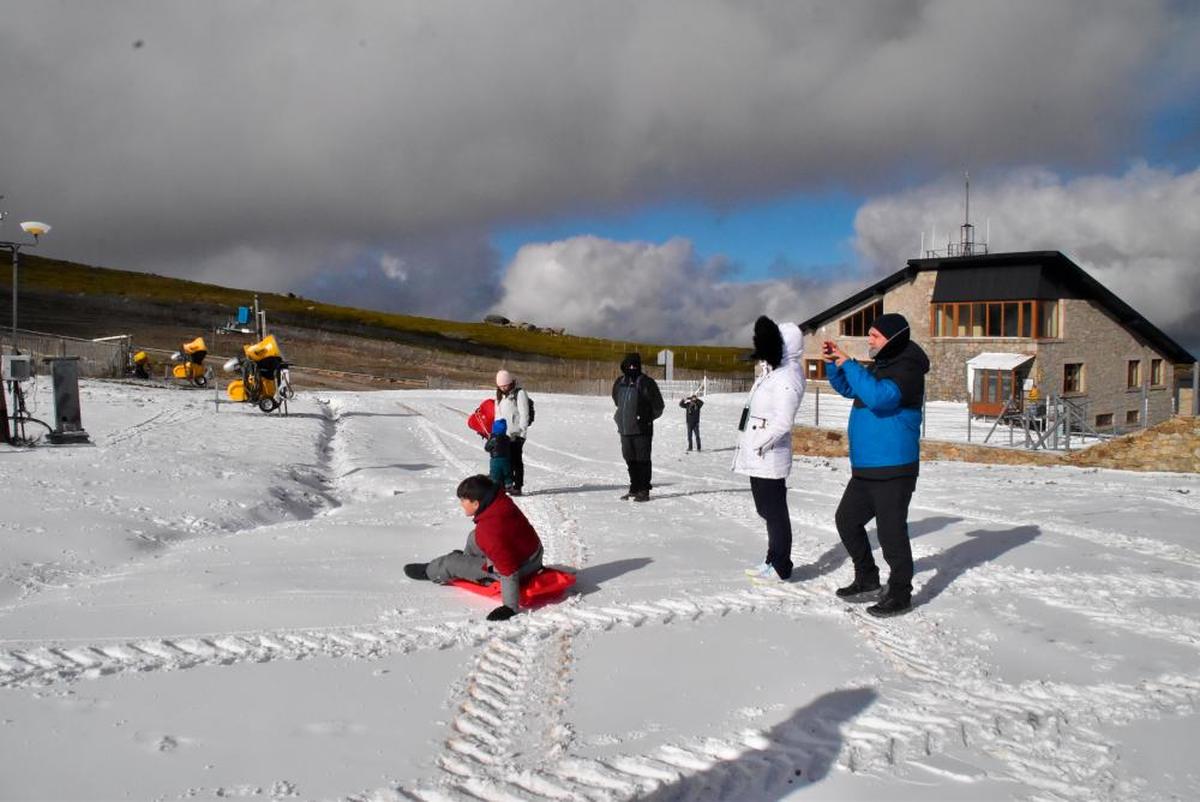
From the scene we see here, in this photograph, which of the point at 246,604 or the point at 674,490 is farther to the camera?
the point at 674,490

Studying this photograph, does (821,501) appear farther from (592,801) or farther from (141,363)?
(141,363)

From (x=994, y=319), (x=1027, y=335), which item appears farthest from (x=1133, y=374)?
(x=994, y=319)

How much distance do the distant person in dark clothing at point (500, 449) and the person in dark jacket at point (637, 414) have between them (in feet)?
4.28

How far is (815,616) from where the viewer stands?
227 inches

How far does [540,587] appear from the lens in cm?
595

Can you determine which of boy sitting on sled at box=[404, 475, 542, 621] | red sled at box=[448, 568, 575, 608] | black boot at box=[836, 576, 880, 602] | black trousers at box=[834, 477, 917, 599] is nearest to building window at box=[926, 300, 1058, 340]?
black boot at box=[836, 576, 880, 602]

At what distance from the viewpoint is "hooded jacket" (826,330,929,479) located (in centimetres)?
529

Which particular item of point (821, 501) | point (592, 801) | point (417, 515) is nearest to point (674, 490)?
point (821, 501)

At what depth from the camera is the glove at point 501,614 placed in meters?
5.54

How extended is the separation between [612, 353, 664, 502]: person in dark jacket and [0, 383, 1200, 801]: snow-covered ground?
3.10ft

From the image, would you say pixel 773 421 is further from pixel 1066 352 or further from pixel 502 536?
pixel 1066 352

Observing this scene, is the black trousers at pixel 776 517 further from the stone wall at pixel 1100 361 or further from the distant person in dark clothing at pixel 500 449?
the stone wall at pixel 1100 361

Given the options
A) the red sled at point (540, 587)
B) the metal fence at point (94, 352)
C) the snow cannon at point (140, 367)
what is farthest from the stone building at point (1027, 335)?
the red sled at point (540, 587)

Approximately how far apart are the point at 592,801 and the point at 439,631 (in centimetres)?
213
